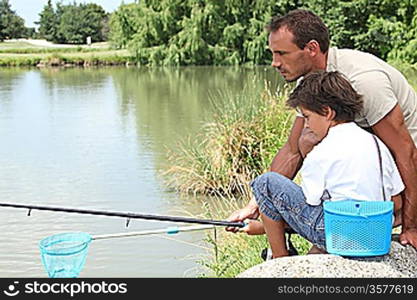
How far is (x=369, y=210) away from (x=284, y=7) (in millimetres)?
23350

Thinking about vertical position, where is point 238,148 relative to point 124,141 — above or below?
above

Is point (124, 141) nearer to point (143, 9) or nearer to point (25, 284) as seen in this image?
point (25, 284)

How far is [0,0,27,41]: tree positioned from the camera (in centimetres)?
5272

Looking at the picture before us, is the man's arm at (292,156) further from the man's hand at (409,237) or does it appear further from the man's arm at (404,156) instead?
Result: the man's hand at (409,237)

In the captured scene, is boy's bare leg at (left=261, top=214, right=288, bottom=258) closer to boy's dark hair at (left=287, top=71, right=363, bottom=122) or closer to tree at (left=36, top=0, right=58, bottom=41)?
boy's dark hair at (left=287, top=71, right=363, bottom=122)

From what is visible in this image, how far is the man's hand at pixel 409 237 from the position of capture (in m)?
2.55

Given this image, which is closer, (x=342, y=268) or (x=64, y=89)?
(x=342, y=268)

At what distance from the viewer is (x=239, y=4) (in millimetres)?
24812

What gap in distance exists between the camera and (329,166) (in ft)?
7.85

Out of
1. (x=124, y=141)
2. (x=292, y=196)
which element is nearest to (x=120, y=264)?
(x=292, y=196)

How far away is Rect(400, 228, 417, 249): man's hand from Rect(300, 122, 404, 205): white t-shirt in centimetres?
19

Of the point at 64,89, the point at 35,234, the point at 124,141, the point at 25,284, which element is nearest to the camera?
the point at 25,284

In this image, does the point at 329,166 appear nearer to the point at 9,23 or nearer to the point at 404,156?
the point at 404,156

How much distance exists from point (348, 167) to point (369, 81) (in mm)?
364
